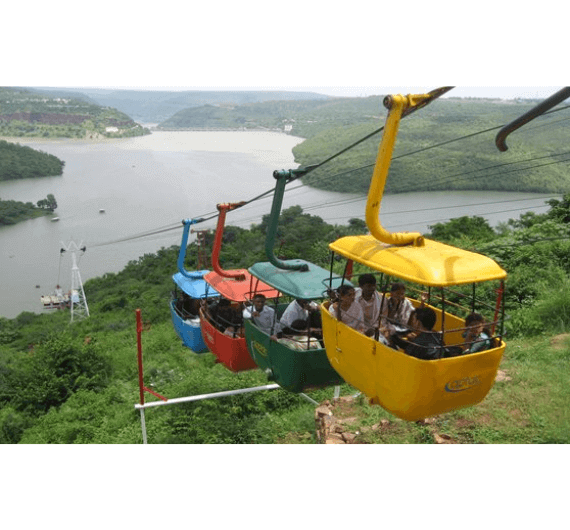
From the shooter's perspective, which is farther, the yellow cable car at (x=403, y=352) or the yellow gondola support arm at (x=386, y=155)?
the yellow gondola support arm at (x=386, y=155)

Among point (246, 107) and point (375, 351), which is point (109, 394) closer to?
point (375, 351)

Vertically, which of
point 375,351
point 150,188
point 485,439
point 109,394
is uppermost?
point 375,351

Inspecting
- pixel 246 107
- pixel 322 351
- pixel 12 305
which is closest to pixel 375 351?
pixel 322 351

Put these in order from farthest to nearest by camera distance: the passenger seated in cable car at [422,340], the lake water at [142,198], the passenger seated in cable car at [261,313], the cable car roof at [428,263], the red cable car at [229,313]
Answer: the lake water at [142,198]
the red cable car at [229,313]
the passenger seated in cable car at [261,313]
the passenger seated in cable car at [422,340]
the cable car roof at [428,263]

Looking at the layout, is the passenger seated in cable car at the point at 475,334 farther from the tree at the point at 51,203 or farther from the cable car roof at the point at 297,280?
the tree at the point at 51,203

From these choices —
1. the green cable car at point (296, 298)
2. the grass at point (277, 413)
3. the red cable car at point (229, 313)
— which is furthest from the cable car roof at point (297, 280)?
the grass at point (277, 413)

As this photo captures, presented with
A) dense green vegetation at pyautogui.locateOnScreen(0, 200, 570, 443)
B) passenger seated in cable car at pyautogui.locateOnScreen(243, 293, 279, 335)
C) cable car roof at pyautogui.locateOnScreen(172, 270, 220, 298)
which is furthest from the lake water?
passenger seated in cable car at pyautogui.locateOnScreen(243, 293, 279, 335)
